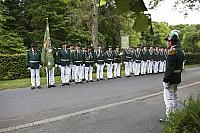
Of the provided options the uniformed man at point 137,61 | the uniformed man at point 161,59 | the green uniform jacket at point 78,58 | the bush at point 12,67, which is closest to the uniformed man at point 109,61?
the green uniform jacket at point 78,58

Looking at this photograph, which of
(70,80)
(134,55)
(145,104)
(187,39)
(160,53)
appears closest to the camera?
(145,104)

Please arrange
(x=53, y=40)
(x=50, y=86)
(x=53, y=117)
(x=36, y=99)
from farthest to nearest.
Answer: (x=53, y=40) → (x=50, y=86) → (x=36, y=99) → (x=53, y=117)

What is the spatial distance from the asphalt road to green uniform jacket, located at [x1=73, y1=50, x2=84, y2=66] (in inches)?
158

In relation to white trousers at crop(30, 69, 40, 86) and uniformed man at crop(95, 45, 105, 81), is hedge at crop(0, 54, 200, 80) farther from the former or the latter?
white trousers at crop(30, 69, 40, 86)

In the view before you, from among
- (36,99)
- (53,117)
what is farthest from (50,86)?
(53,117)

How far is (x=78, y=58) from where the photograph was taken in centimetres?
1691

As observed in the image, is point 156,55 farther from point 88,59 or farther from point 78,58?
point 78,58

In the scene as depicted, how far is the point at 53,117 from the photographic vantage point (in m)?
8.18

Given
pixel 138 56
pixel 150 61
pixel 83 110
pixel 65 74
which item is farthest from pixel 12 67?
pixel 83 110

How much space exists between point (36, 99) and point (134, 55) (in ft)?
39.2

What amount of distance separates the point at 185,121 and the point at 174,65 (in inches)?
117

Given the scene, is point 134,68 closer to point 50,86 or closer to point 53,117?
point 50,86

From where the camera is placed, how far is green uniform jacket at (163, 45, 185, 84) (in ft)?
23.6

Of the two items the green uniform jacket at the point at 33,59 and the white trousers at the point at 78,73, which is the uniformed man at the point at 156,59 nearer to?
the white trousers at the point at 78,73
